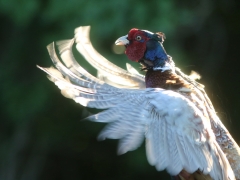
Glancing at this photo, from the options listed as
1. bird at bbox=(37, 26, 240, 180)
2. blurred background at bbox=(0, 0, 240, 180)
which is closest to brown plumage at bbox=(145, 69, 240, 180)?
bird at bbox=(37, 26, 240, 180)

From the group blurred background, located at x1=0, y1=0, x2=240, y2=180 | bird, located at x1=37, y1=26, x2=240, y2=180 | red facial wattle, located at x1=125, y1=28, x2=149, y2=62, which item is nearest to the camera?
bird, located at x1=37, y1=26, x2=240, y2=180

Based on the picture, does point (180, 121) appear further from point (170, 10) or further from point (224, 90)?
point (224, 90)

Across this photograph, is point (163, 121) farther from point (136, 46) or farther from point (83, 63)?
point (83, 63)

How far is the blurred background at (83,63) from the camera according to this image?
417 centimetres

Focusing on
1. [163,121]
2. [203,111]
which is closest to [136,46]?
[203,111]

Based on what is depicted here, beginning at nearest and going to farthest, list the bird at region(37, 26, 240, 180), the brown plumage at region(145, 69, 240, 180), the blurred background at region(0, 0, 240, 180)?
the bird at region(37, 26, 240, 180) → the brown plumage at region(145, 69, 240, 180) → the blurred background at region(0, 0, 240, 180)

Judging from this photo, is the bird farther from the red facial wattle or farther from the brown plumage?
the red facial wattle

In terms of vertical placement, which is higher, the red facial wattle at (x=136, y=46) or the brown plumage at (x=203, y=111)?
the red facial wattle at (x=136, y=46)

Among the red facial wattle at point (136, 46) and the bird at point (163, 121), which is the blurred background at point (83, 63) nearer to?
the red facial wattle at point (136, 46)

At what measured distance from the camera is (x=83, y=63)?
13.1 feet

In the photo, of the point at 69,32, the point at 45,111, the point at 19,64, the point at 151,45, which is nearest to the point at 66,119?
the point at 45,111

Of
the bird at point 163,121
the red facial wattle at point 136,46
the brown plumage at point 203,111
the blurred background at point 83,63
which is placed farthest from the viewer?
the blurred background at point 83,63

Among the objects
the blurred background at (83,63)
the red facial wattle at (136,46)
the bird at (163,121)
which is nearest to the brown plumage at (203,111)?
the bird at (163,121)

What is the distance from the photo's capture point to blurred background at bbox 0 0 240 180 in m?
4.17
